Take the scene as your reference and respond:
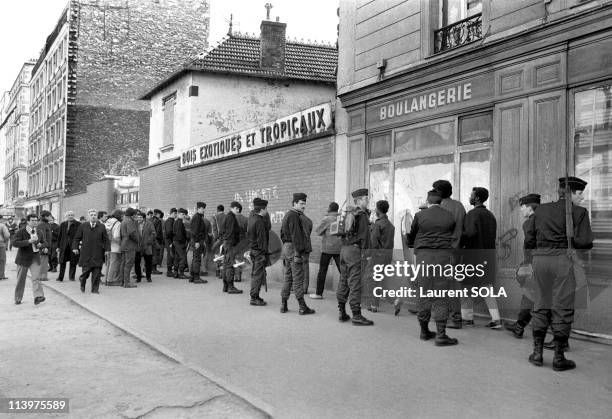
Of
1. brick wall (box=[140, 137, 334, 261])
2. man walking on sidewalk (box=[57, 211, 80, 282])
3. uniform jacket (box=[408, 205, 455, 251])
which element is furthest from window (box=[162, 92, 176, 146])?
uniform jacket (box=[408, 205, 455, 251])

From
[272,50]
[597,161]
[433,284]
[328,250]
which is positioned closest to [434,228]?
[433,284]

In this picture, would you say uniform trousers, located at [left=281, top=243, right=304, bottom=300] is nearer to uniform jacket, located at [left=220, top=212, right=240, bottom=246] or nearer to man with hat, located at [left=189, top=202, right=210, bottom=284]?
uniform jacket, located at [left=220, top=212, right=240, bottom=246]

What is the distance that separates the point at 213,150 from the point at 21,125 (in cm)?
4810

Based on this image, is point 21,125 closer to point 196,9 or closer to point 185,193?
point 196,9

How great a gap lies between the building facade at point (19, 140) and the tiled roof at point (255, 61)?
38922mm

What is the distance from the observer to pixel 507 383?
505 centimetres

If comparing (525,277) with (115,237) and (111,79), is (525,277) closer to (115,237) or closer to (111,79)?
(115,237)

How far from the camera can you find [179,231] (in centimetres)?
1380

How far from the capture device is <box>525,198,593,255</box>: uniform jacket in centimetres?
546

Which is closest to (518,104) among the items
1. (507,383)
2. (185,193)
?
(507,383)

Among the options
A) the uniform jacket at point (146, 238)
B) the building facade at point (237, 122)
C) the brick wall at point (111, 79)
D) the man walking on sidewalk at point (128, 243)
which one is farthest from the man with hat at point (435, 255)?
the brick wall at point (111, 79)

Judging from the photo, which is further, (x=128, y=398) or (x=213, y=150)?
(x=213, y=150)

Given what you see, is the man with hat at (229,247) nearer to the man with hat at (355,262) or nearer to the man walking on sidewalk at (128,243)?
the man walking on sidewalk at (128,243)

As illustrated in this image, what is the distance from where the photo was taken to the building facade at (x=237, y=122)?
14.5m
